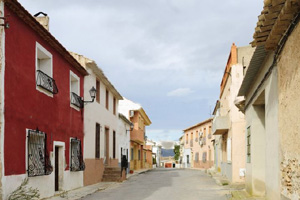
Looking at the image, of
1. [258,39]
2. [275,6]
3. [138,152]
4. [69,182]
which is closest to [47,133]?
[69,182]

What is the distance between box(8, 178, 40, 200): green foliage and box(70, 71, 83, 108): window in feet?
17.6

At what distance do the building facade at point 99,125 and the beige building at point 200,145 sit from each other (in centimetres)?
1969

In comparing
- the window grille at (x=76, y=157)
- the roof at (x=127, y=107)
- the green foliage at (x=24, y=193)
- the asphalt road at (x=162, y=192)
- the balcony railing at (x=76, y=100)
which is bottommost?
the asphalt road at (x=162, y=192)

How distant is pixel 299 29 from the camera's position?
5.88m

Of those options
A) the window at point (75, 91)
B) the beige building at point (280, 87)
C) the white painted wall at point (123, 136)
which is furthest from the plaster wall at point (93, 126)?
the beige building at point (280, 87)

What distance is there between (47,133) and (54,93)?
1.36 meters

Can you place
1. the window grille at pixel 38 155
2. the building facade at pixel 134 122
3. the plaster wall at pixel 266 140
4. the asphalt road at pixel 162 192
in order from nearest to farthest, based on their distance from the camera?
the plaster wall at pixel 266 140 → the window grille at pixel 38 155 → the asphalt road at pixel 162 192 → the building facade at pixel 134 122

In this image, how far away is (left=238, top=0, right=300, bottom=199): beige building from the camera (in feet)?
20.0

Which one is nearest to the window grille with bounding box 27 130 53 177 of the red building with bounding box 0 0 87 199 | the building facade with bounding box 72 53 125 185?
the red building with bounding box 0 0 87 199

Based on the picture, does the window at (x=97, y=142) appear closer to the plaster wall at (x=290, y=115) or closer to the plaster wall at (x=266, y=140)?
the plaster wall at (x=266, y=140)

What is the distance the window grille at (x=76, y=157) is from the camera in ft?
50.9

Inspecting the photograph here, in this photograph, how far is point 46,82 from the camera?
12391 mm

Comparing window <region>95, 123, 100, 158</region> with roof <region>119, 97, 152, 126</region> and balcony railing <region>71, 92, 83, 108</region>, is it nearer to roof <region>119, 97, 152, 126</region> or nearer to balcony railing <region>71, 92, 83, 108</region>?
balcony railing <region>71, 92, 83, 108</region>

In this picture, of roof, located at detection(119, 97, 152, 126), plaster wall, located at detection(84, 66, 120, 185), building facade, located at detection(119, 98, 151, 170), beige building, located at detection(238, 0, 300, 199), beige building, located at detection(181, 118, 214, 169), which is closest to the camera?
beige building, located at detection(238, 0, 300, 199)
